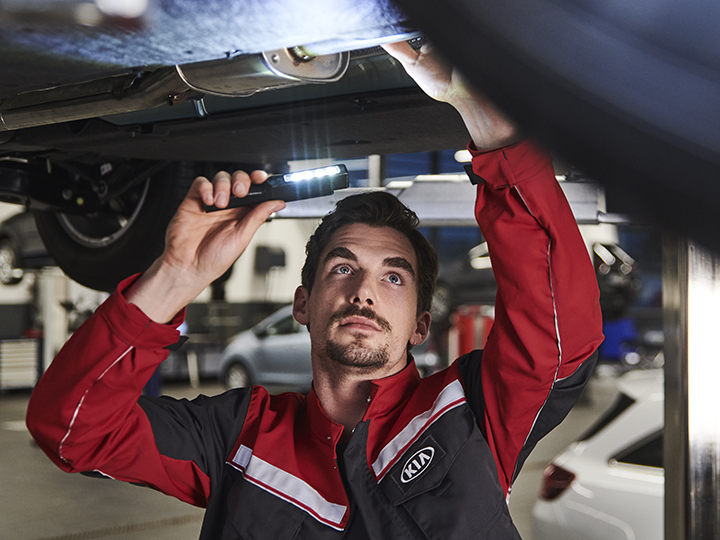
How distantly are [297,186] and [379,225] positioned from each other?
0.43 m

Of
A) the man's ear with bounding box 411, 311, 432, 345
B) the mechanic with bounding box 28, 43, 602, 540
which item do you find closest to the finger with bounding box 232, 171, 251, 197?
the mechanic with bounding box 28, 43, 602, 540

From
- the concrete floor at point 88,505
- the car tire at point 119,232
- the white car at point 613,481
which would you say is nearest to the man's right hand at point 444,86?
the car tire at point 119,232

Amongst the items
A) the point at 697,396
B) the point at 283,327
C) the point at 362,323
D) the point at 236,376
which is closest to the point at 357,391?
the point at 362,323

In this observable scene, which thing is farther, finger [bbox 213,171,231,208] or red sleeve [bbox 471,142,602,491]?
finger [bbox 213,171,231,208]

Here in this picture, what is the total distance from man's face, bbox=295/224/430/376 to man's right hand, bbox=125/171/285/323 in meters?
0.29

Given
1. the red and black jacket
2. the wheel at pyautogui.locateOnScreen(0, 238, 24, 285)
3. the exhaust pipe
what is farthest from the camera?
the wheel at pyautogui.locateOnScreen(0, 238, 24, 285)

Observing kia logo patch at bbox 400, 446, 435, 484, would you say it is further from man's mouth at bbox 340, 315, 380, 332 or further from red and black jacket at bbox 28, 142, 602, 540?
man's mouth at bbox 340, 315, 380, 332

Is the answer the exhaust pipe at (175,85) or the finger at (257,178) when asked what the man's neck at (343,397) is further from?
the exhaust pipe at (175,85)

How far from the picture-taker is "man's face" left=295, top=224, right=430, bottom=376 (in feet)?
4.24

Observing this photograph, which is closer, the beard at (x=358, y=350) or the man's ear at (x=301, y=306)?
the beard at (x=358, y=350)

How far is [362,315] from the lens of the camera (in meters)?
1.29

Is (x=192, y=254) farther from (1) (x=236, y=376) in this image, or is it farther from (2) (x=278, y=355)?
(1) (x=236, y=376)

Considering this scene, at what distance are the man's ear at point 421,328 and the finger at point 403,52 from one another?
33.5 inches

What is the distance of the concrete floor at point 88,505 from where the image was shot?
3355mm
